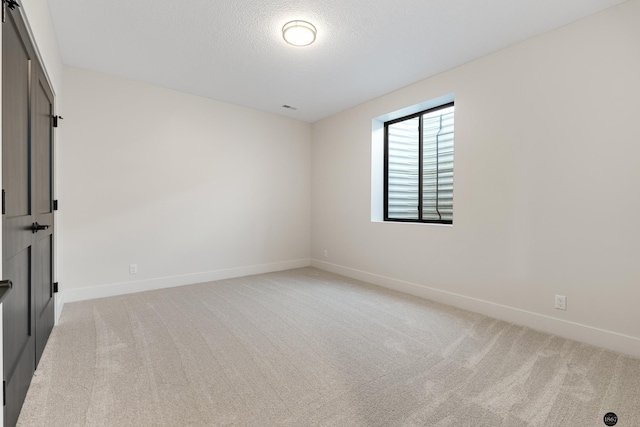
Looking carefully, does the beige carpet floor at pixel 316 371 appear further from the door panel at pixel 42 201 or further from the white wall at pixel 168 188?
the white wall at pixel 168 188

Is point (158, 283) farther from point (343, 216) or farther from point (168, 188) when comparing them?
point (343, 216)

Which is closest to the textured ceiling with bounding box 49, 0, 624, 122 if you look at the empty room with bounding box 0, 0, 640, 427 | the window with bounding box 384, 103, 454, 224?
the empty room with bounding box 0, 0, 640, 427

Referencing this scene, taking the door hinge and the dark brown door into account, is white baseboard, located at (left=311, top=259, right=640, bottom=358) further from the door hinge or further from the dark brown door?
the door hinge

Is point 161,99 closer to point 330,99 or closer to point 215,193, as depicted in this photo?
point 215,193

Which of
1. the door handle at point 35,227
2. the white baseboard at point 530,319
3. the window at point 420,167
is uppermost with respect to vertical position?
the window at point 420,167

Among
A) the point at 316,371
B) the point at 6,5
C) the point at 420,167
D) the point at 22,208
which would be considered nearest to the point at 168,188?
the point at 22,208

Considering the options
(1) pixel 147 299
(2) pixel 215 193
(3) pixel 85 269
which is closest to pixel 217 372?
(1) pixel 147 299

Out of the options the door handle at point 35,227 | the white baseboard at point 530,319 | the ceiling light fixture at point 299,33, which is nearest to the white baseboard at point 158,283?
the door handle at point 35,227

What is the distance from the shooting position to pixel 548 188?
8.50 ft

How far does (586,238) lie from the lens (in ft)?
7.89

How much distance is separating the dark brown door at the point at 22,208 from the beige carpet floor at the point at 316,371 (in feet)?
0.73

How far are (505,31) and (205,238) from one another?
4053 mm

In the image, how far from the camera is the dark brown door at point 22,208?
4.60 feet

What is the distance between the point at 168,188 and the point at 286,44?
2353 mm
